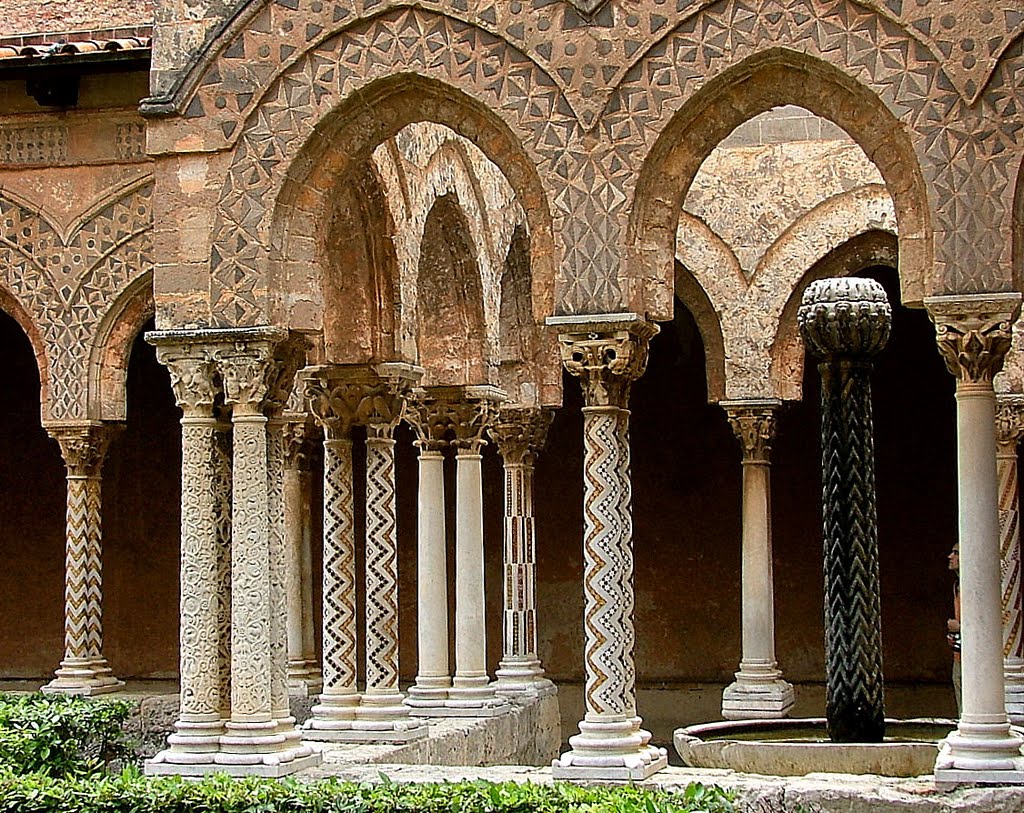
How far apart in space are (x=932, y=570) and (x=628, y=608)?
9.79m

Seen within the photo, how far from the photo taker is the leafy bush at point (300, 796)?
7098mm

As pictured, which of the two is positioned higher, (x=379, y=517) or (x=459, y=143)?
A: (x=459, y=143)

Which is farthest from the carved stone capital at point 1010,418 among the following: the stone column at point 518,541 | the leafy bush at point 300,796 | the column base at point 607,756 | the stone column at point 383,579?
the leafy bush at point 300,796

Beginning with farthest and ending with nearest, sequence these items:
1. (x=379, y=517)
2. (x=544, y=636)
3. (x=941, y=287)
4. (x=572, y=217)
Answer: (x=544, y=636) < (x=379, y=517) < (x=572, y=217) < (x=941, y=287)

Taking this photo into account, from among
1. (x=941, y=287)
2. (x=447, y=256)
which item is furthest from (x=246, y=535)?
(x=447, y=256)

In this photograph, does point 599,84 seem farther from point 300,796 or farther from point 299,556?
point 299,556

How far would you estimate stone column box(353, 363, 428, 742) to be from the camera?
426 inches

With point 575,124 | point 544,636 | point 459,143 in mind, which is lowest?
point 544,636

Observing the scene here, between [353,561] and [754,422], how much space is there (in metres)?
4.63

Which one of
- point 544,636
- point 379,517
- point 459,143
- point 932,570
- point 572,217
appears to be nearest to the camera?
point 572,217

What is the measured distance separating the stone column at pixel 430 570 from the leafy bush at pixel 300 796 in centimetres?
449

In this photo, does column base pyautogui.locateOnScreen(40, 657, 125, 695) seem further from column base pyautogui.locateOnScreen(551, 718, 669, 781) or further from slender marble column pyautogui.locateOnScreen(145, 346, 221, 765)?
column base pyautogui.locateOnScreen(551, 718, 669, 781)

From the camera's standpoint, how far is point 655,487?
18484 mm

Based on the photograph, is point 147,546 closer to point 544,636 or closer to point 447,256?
point 544,636
